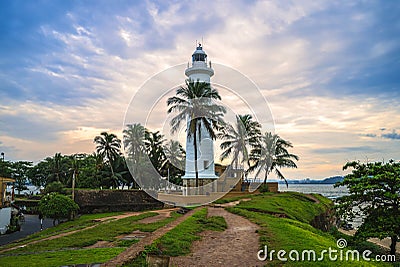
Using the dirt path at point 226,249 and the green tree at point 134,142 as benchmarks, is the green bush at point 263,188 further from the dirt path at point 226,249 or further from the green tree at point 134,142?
the dirt path at point 226,249

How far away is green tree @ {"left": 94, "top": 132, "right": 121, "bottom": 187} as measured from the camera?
151 feet

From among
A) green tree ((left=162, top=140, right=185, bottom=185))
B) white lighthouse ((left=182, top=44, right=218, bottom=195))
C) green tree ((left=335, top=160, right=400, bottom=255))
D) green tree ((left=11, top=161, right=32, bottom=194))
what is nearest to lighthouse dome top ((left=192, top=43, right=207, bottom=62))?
white lighthouse ((left=182, top=44, right=218, bottom=195))

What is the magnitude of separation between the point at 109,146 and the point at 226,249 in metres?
38.4

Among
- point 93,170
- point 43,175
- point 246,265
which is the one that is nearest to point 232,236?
point 246,265

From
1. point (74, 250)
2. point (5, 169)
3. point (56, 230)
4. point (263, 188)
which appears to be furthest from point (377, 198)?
point (5, 169)

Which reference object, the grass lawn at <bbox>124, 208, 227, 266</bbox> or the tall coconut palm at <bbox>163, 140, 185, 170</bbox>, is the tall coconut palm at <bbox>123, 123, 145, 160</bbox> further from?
the grass lawn at <bbox>124, 208, 227, 266</bbox>

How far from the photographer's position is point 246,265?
8578mm

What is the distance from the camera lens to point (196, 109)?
2778 centimetres

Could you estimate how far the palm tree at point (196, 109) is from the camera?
1092 inches

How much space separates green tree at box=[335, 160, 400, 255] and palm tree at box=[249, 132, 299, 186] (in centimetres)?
1935

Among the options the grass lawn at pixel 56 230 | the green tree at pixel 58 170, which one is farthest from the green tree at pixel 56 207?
the green tree at pixel 58 170

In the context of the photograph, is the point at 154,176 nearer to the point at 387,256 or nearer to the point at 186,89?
the point at 186,89

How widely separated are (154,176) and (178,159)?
13.6ft

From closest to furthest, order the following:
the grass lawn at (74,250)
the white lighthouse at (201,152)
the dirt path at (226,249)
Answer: the dirt path at (226,249) < the grass lawn at (74,250) < the white lighthouse at (201,152)
